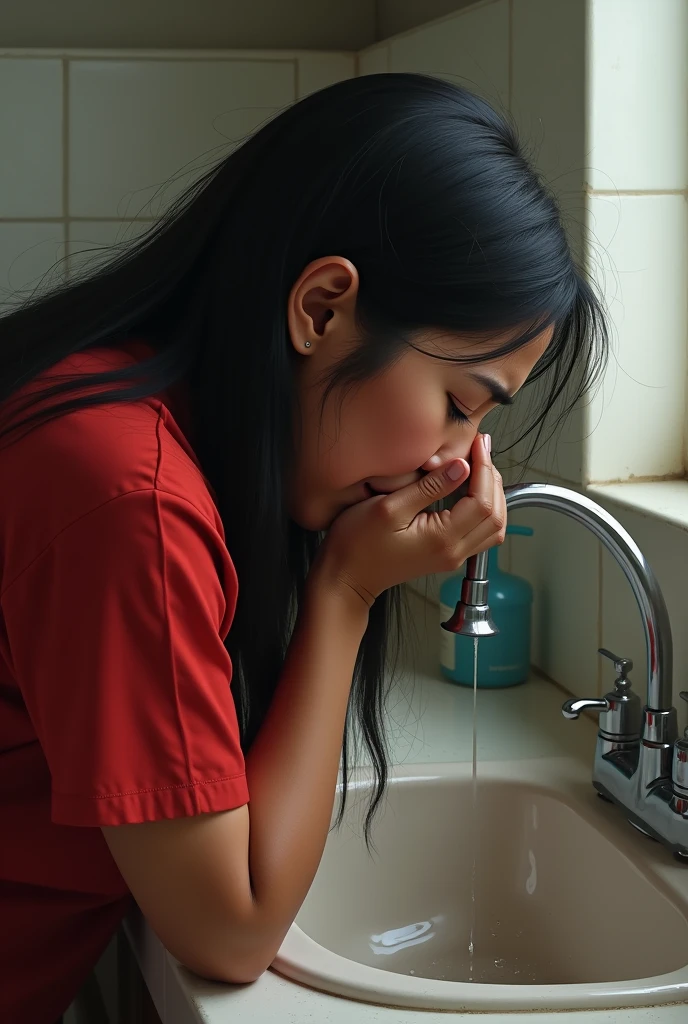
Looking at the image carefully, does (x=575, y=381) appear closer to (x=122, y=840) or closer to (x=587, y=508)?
(x=587, y=508)

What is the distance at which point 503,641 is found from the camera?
1272mm

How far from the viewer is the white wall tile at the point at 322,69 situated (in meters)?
1.75

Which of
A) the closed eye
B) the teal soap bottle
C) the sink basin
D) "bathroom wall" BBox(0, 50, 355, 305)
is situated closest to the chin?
the closed eye

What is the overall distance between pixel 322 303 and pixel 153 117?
44.6 inches

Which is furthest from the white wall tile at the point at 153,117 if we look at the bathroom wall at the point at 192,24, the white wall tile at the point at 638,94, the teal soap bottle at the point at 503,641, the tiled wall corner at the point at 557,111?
the teal soap bottle at the point at 503,641

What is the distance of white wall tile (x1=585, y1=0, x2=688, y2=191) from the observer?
112 centimetres

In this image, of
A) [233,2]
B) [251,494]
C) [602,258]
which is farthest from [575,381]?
[233,2]

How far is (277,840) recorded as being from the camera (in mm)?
705

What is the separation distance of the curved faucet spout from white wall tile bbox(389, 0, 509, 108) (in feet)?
2.00

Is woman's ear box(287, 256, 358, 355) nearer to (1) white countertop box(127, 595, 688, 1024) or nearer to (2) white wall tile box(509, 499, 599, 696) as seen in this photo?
(1) white countertop box(127, 595, 688, 1024)

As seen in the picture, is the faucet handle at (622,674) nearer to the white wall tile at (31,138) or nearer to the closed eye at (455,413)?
the closed eye at (455,413)

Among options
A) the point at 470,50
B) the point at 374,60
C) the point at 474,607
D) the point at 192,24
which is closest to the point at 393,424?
the point at 474,607

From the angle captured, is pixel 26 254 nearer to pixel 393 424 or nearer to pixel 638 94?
pixel 638 94

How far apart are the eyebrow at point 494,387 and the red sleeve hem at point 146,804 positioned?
0.31m
